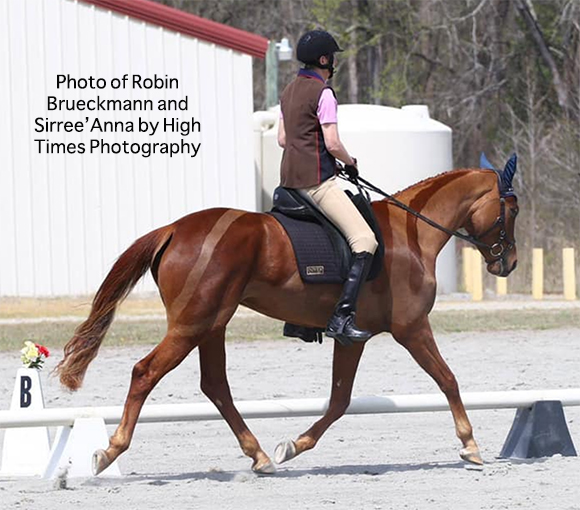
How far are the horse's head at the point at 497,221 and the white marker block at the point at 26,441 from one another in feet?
9.52

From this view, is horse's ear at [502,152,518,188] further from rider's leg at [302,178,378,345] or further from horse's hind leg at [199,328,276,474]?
horse's hind leg at [199,328,276,474]

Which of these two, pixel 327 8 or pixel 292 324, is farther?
pixel 327 8

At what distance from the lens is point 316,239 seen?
305 inches

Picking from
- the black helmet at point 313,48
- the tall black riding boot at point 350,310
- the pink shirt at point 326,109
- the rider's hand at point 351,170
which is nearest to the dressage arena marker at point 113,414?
the tall black riding boot at point 350,310

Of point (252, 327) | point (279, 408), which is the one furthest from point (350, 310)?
point (252, 327)

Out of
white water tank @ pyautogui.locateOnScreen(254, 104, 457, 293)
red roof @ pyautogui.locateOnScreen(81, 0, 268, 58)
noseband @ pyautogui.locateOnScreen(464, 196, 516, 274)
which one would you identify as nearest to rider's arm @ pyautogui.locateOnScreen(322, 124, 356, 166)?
noseband @ pyautogui.locateOnScreen(464, 196, 516, 274)

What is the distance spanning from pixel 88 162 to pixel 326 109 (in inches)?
602

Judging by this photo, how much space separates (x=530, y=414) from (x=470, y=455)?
30.9 inches

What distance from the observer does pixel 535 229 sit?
95.3 ft

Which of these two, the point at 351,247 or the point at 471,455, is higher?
the point at 351,247

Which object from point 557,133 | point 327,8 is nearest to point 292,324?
point 557,133

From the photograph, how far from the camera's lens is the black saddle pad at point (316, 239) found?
7.66m

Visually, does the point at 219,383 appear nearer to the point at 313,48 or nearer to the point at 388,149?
the point at 313,48

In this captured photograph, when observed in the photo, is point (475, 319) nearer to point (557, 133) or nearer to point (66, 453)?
point (66, 453)
